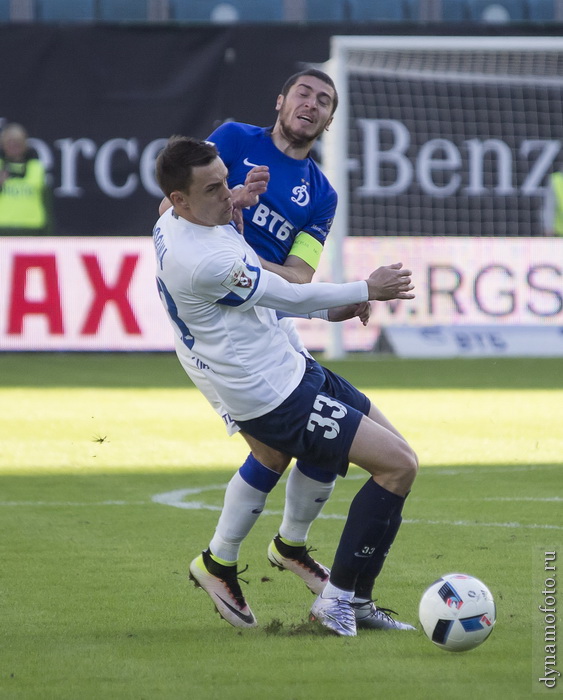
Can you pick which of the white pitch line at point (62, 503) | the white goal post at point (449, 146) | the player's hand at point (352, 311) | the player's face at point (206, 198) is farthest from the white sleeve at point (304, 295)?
the white goal post at point (449, 146)

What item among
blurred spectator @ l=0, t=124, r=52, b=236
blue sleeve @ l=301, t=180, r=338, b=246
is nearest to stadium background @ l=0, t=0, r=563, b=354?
blurred spectator @ l=0, t=124, r=52, b=236

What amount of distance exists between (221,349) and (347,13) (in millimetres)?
16409

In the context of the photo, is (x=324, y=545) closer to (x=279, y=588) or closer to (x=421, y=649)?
(x=279, y=588)

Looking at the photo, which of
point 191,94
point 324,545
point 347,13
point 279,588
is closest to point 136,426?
point 324,545

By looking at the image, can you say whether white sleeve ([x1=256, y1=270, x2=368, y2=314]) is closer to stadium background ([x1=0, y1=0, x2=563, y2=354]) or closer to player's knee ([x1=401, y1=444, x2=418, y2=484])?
player's knee ([x1=401, y1=444, x2=418, y2=484])

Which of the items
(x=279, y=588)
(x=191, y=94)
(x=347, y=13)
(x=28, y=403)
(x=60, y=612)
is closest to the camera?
(x=60, y=612)

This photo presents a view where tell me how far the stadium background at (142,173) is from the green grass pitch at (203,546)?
426 cm

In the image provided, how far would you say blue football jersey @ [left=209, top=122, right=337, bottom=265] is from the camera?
5.02 metres

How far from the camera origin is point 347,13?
2009 cm

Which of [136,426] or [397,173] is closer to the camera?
[136,426]

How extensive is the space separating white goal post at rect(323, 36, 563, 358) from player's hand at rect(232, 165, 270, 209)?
42.4 ft

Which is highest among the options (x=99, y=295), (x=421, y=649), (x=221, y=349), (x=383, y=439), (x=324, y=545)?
(x=221, y=349)

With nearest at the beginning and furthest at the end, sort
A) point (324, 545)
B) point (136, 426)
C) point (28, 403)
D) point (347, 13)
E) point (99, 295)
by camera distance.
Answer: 1. point (324, 545)
2. point (136, 426)
3. point (28, 403)
4. point (99, 295)
5. point (347, 13)

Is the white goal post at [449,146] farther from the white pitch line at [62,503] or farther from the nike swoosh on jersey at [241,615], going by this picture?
the nike swoosh on jersey at [241,615]
